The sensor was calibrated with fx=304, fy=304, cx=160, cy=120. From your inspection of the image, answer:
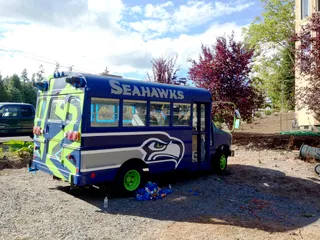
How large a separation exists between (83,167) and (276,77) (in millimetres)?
30934

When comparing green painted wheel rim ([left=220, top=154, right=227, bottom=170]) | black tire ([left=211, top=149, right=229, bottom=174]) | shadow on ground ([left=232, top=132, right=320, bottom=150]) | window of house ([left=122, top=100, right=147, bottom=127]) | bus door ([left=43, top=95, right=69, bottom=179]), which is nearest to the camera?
bus door ([left=43, top=95, right=69, bottom=179])

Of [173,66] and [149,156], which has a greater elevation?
[173,66]

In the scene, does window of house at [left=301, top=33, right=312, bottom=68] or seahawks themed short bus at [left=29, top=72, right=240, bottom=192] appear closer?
seahawks themed short bus at [left=29, top=72, right=240, bottom=192]

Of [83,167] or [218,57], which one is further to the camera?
[218,57]

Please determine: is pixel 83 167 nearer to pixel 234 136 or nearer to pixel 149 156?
pixel 149 156

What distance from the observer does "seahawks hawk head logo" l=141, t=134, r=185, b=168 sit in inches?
279

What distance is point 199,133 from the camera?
28.2 ft

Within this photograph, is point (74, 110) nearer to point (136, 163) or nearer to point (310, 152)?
point (136, 163)

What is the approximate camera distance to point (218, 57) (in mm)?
15383

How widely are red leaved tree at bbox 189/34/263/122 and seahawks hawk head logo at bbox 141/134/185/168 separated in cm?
785

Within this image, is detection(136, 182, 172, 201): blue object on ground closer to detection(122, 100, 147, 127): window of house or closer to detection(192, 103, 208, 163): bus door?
detection(122, 100, 147, 127): window of house

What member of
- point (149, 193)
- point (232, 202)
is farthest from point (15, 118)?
point (232, 202)

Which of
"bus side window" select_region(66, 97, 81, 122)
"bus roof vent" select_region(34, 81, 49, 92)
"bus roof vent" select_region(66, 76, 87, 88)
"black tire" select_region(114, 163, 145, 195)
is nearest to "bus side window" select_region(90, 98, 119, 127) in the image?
"bus side window" select_region(66, 97, 81, 122)

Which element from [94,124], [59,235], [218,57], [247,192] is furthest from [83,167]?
[218,57]
